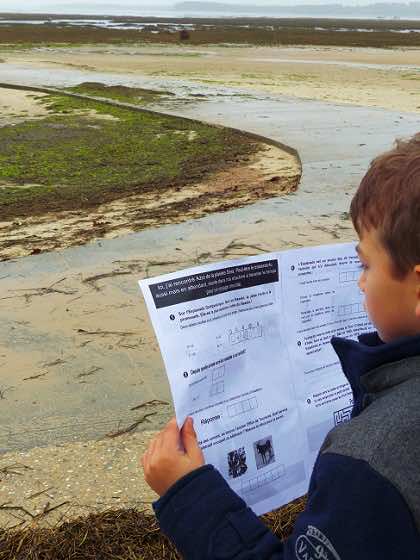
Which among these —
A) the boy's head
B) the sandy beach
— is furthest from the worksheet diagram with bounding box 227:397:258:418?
the sandy beach

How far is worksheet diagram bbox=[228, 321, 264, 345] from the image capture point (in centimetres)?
164

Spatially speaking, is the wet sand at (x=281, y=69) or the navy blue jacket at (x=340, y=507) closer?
the navy blue jacket at (x=340, y=507)

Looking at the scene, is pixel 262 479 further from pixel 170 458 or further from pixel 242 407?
pixel 170 458

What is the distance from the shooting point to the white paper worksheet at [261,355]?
1.55 metres

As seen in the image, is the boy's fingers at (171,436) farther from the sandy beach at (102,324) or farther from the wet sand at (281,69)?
the wet sand at (281,69)

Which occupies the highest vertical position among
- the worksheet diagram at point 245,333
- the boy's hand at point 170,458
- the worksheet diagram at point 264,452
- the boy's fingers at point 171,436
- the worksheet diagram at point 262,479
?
the worksheet diagram at point 245,333

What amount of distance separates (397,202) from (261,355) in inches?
25.7

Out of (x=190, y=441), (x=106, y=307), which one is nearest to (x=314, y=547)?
(x=190, y=441)

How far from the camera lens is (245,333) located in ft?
5.45

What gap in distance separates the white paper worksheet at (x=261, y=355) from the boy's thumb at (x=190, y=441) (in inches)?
0.8

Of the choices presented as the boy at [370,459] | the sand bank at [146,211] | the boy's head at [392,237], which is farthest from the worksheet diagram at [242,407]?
the sand bank at [146,211]

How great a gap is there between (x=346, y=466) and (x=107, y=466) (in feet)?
5.60

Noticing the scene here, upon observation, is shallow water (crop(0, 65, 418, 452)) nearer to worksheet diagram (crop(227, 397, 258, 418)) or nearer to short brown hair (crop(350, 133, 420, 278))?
worksheet diagram (crop(227, 397, 258, 418))

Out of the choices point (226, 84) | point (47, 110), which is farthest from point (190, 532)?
point (226, 84)
